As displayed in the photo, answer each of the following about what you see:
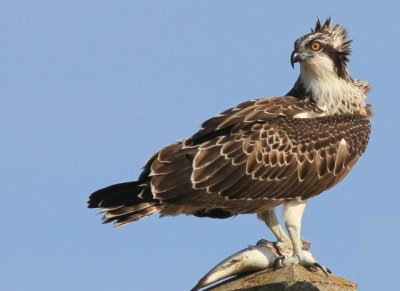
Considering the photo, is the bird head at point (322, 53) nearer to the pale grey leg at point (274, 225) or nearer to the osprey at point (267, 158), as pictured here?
the osprey at point (267, 158)

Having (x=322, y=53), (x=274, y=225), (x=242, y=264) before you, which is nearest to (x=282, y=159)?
(x=274, y=225)

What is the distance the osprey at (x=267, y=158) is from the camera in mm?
14016

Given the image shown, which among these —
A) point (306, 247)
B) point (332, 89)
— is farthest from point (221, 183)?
point (332, 89)

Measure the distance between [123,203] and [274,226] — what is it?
8.21 ft

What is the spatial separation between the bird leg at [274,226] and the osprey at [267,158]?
17 mm

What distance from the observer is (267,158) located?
14.7 meters

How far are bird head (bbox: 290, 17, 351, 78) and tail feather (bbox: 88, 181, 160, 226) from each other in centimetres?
357

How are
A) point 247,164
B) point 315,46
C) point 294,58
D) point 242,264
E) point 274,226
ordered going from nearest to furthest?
point 242,264, point 274,226, point 247,164, point 294,58, point 315,46

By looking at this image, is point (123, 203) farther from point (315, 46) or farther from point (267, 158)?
point (315, 46)

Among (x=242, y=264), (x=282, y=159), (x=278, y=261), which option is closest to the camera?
(x=242, y=264)

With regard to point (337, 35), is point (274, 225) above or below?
below

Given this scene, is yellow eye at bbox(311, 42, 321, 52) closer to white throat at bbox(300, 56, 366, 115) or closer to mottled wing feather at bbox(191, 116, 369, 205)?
white throat at bbox(300, 56, 366, 115)

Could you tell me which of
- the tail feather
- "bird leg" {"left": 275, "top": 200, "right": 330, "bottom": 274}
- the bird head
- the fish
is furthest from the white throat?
the fish

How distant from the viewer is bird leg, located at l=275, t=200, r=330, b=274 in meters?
12.6
